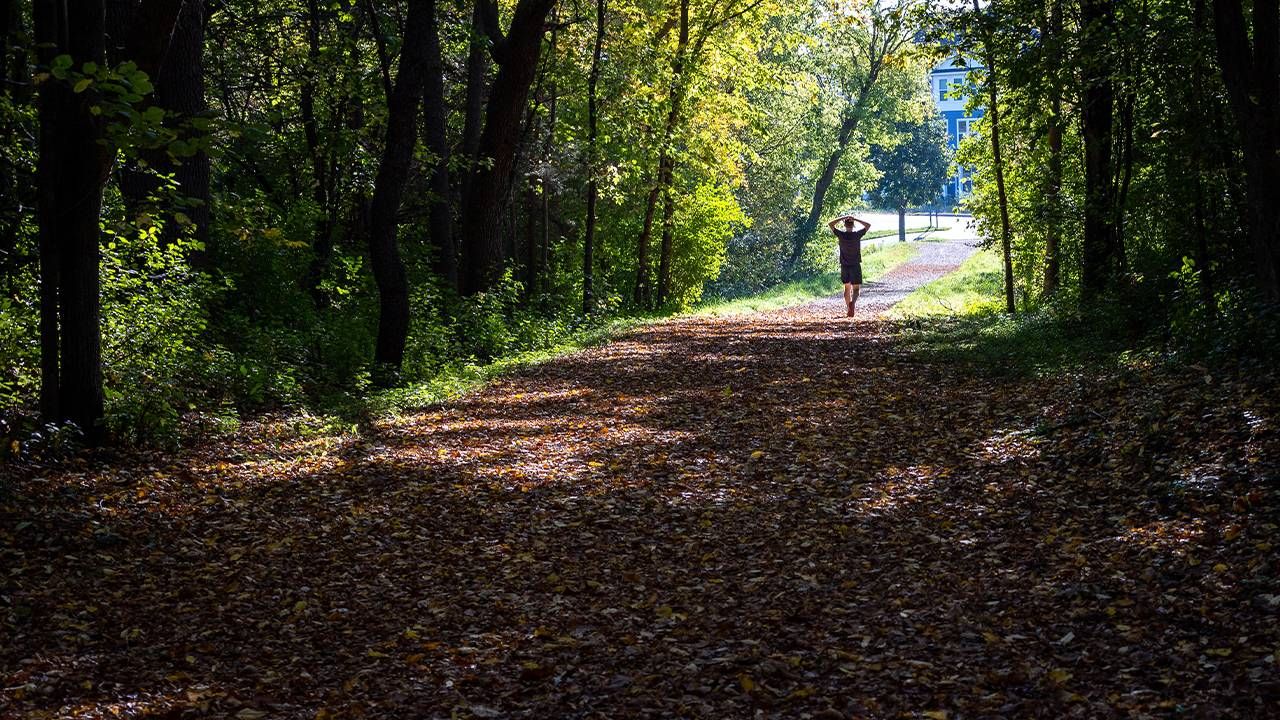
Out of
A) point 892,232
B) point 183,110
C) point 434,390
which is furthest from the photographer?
point 892,232

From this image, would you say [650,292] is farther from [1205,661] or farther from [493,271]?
[1205,661]

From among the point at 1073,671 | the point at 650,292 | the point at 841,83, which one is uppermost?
the point at 841,83

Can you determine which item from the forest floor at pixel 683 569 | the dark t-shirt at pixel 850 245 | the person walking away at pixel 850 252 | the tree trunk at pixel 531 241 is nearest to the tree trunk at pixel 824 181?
the person walking away at pixel 850 252

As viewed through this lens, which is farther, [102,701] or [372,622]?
[372,622]

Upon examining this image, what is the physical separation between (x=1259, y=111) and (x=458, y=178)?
1583 cm

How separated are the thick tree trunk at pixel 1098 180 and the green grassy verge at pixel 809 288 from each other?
12272 mm

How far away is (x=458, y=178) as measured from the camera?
68.9ft

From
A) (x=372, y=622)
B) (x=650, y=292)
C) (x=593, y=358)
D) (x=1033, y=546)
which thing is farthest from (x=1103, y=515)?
(x=650, y=292)

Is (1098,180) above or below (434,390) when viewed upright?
above

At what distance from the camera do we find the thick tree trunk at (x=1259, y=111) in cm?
796

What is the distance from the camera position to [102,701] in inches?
157

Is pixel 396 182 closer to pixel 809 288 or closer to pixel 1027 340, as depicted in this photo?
pixel 1027 340

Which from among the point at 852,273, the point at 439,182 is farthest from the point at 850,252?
the point at 439,182

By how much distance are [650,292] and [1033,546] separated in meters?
20.8
